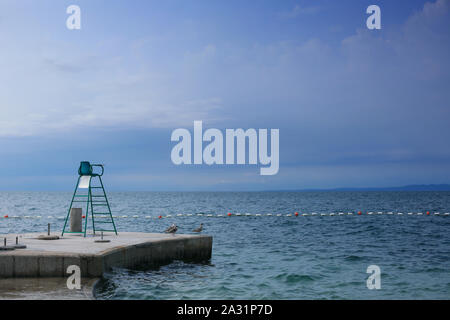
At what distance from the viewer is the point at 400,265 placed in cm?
2162

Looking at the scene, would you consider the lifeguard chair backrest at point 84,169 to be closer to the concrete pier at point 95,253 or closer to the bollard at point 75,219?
the bollard at point 75,219

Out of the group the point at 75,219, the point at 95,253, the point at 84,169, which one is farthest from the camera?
the point at 75,219

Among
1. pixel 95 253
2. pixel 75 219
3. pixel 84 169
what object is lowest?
pixel 95 253

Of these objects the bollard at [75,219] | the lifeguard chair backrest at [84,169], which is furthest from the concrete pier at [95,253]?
the lifeguard chair backrest at [84,169]

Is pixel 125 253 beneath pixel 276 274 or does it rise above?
above

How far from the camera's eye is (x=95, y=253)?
552 inches

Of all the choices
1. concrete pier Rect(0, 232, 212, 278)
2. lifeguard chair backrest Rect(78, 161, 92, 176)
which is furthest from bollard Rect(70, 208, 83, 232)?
lifeguard chair backrest Rect(78, 161, 92, 176)

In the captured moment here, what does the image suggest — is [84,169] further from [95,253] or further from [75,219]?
[95,253]

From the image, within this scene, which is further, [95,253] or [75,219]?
[75,219]

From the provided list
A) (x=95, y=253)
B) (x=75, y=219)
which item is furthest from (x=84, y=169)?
(x=95, y=253)
